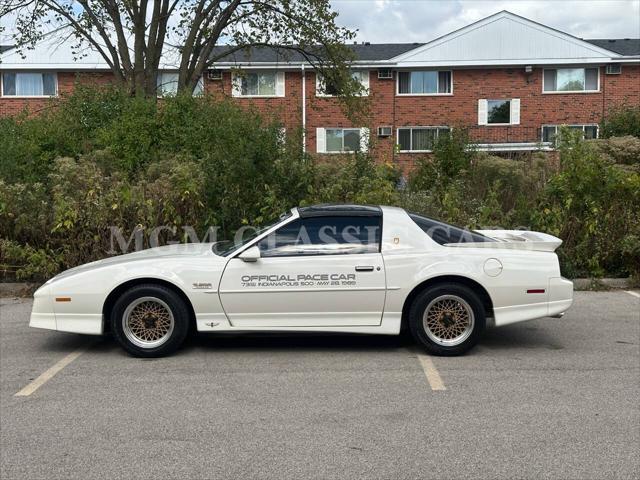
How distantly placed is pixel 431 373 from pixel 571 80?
28494 millimetres

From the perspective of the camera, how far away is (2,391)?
18.8ft

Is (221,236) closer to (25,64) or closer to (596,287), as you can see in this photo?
(596,287)

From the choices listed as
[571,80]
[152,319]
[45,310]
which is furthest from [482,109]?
[45,310]

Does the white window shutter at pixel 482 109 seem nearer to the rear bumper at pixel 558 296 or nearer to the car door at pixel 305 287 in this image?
the rear bumper at pixel 558 296

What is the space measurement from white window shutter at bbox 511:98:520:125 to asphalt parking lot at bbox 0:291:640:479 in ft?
83.0

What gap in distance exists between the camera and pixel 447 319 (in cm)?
658

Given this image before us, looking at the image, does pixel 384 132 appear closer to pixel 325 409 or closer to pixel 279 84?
pixel 279 84

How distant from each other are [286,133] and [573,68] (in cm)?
2393

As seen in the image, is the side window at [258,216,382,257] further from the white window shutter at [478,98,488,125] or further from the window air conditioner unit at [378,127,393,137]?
the white window shutter at [478,98,488,125]

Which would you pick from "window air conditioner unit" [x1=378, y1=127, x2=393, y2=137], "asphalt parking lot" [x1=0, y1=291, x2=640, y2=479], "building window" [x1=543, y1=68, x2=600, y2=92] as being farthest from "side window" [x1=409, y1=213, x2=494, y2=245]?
"building window" [x1=543, y1=68, x2=600, y2=92]

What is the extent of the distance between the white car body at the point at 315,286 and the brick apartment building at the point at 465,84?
2422 centimetres

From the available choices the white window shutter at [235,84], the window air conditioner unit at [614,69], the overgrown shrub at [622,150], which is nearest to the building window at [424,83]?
the window air conditioner unit at [614,69]

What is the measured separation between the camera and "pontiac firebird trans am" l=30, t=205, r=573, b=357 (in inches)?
255

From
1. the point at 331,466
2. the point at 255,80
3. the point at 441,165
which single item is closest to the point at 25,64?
the point at 255,80
